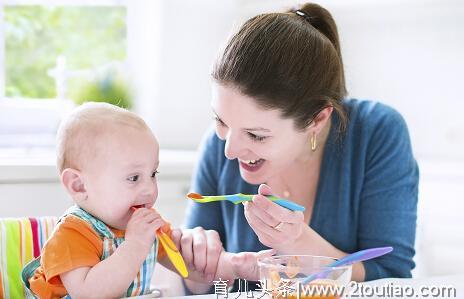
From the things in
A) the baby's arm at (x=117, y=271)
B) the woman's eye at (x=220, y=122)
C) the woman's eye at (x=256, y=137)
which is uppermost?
the woman's eye at (x=220, y=122)

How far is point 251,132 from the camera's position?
1577 millimetres

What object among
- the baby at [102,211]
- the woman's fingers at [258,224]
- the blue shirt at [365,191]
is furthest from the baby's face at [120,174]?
the blue shirt at [365,191]

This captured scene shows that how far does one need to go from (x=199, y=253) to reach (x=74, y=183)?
0.34m

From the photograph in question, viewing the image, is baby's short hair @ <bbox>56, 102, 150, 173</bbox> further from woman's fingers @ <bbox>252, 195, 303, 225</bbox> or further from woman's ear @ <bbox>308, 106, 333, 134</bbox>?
woman's ear @ <bbox>308, 106, 333, 134</bbox>

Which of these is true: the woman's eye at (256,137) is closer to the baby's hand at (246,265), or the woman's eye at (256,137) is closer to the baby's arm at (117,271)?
the baby's hand at (246,265)

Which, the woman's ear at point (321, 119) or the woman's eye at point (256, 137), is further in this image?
the woman's ear at point (321, 119)

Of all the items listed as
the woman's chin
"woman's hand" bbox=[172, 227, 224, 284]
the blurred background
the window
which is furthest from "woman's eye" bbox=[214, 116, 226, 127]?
the window

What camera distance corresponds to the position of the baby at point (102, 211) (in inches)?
49.8

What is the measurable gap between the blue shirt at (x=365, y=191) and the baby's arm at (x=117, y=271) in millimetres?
620

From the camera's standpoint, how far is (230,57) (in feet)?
5.25

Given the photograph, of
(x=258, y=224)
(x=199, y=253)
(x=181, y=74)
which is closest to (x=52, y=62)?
(x=181, y=74)

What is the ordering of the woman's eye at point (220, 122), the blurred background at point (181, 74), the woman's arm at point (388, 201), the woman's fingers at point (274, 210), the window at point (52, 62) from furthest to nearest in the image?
the window at point (52, 62)
the blurred background at point (181, 74)
the woman's arm at point (388, 201)
the woman's eye at point (220, 122)
the woman's fingers at point (274, 210)

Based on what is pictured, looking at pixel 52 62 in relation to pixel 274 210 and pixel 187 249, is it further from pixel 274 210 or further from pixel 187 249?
pixel 274 210

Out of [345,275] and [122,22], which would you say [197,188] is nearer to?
[345,275]
